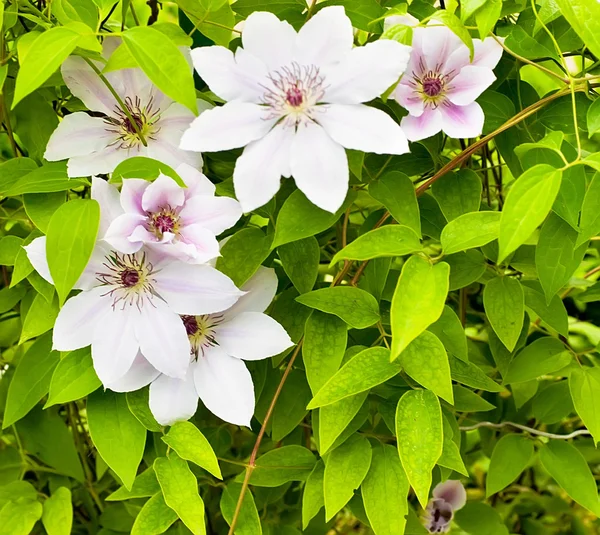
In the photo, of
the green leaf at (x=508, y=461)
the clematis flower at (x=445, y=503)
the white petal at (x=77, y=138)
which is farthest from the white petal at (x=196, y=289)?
the clematis flower at (x=445, y=503)

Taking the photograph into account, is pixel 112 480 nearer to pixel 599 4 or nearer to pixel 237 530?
pixel 237 530

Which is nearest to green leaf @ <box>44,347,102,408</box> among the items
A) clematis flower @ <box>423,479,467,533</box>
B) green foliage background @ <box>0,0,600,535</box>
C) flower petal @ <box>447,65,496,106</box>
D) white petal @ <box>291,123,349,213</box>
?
green foliage background @ <box>0,0,600,535</box>

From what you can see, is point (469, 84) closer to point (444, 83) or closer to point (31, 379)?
point (444, 83)

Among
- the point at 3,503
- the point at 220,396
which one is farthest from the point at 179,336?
the point at 3,503

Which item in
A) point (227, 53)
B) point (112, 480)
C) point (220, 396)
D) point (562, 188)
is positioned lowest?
point (112, 480)

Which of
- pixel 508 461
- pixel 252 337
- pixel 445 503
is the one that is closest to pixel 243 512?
pixel 252 337

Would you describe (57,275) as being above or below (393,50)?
below
